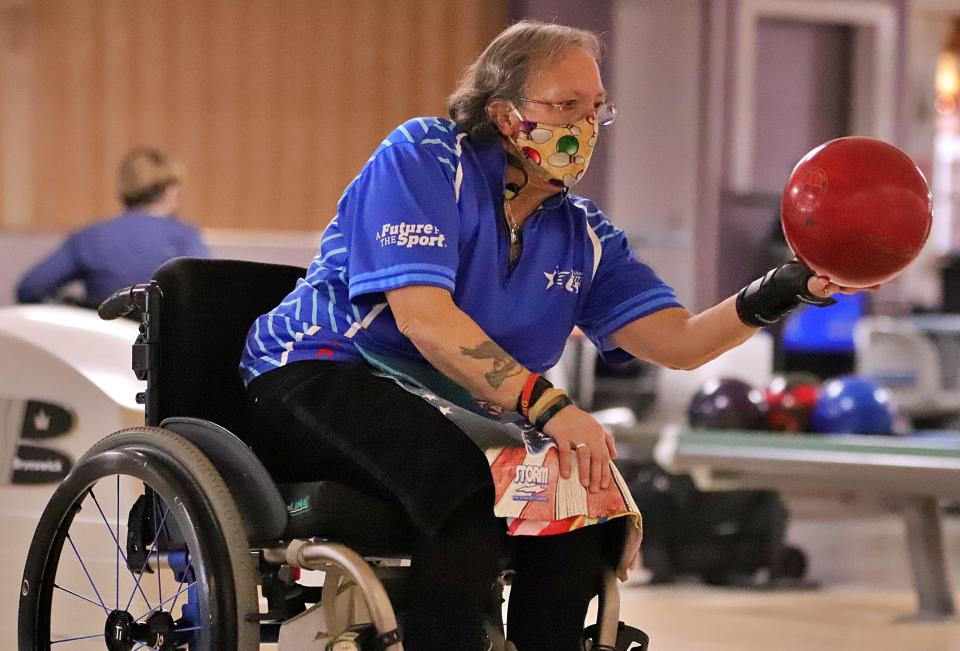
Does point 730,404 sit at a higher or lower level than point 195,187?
lower

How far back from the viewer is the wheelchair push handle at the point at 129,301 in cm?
191

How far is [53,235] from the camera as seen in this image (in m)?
6.53

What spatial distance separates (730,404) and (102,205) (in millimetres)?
3727

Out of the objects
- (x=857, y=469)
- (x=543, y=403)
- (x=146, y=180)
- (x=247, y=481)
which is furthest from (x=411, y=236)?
(x=146, y=180)

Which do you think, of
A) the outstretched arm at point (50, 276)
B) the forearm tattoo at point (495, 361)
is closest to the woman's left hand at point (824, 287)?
the forearm tattoo at point (495, 361)

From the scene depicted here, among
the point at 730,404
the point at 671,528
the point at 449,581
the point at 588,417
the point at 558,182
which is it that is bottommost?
the point at 671,528

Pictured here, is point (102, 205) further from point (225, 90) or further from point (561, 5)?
point (561, 5)

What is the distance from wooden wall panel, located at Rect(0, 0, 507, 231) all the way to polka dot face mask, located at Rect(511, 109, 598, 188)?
5220mm

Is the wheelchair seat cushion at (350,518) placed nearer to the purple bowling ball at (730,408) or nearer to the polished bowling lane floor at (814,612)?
the polished bowling lane floor at (814,612)

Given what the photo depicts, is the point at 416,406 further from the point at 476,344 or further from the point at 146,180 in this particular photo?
the point at 146,180

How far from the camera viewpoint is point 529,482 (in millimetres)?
1713

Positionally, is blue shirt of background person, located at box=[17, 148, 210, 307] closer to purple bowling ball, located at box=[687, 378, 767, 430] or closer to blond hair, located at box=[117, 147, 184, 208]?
blond hair, located at box=[117, 147, 184, 208]

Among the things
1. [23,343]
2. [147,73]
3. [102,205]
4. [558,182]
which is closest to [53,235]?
[102,205]

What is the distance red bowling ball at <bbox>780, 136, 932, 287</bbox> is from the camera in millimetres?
1803
